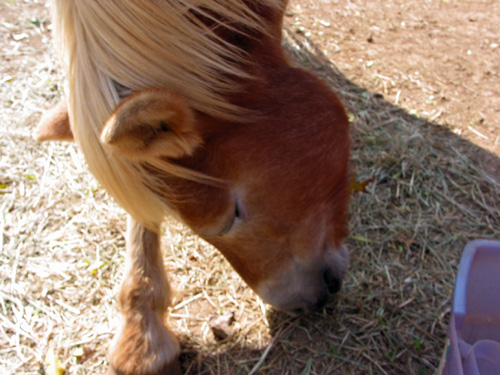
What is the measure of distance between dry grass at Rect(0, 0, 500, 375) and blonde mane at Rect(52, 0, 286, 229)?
1015 millimetres

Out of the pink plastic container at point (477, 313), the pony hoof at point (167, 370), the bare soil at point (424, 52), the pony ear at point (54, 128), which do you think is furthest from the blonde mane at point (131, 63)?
the bare soil at point (424, 52)

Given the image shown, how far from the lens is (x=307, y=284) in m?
2.03

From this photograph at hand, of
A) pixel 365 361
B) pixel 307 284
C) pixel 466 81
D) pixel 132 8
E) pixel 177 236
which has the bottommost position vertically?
pixel 177 236

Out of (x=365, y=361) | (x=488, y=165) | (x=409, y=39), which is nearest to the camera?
(x=365, y=361)

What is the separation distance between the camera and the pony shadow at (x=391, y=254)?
2.23 m

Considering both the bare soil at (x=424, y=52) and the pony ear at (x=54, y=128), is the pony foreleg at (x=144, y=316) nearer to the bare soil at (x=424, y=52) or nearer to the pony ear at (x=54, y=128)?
the pony ear at (x=54, y=128)

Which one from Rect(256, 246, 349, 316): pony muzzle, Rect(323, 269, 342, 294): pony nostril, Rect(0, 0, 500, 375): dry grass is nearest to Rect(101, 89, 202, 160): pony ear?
Rect(256, 246, 349, 316): pony muzzle

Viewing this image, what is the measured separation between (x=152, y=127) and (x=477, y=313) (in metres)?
1.44

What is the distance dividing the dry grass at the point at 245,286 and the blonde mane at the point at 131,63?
1.01m

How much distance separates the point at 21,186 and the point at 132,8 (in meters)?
2.12

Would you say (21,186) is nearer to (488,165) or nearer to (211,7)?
(211,7)

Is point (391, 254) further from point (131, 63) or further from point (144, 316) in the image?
point (131, 63)

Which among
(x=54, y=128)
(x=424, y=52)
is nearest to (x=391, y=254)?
(x=54, y=128)

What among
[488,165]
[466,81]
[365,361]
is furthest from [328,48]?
[365,361]
